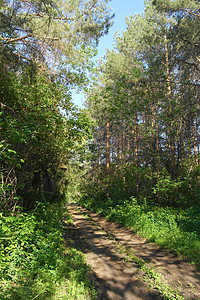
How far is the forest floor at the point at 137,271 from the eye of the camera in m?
4.17

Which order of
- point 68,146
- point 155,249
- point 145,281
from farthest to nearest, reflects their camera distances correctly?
1. point 68,146
2. point 155,249
3. point 145,281

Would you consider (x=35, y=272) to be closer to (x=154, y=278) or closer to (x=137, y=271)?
(x=137, y=271)

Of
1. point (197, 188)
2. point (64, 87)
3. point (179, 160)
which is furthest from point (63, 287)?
point (179, 160)

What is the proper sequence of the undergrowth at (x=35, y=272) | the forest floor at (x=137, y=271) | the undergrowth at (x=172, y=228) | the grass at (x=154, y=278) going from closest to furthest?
the undergrowth at (x=35, y=272) < the grass at (x=154, y=278) < the forest floor at (x=137, y=271) < the undergrowth at (x=172, y=228)

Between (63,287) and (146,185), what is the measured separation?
1087 centimetres

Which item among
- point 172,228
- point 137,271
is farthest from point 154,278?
point 172,228

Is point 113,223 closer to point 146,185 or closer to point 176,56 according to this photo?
point 146,185

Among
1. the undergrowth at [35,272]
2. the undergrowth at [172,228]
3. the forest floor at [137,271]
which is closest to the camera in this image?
the undergrowth at [35,272]

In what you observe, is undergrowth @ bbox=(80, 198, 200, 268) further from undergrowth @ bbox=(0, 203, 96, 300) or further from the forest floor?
undergrowth @ bbox=(0, 203, 96, 300)

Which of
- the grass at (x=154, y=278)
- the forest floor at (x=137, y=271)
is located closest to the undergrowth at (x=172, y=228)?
the forest floor at (x=137, y=271)

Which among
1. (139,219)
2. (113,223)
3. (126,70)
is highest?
(126,70)

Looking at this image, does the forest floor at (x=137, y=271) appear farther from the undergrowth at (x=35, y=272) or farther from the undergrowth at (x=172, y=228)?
the undergrowth at (x=35, y=272)

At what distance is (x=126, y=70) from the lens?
17.2 meters

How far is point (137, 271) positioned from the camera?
16.9 ft
